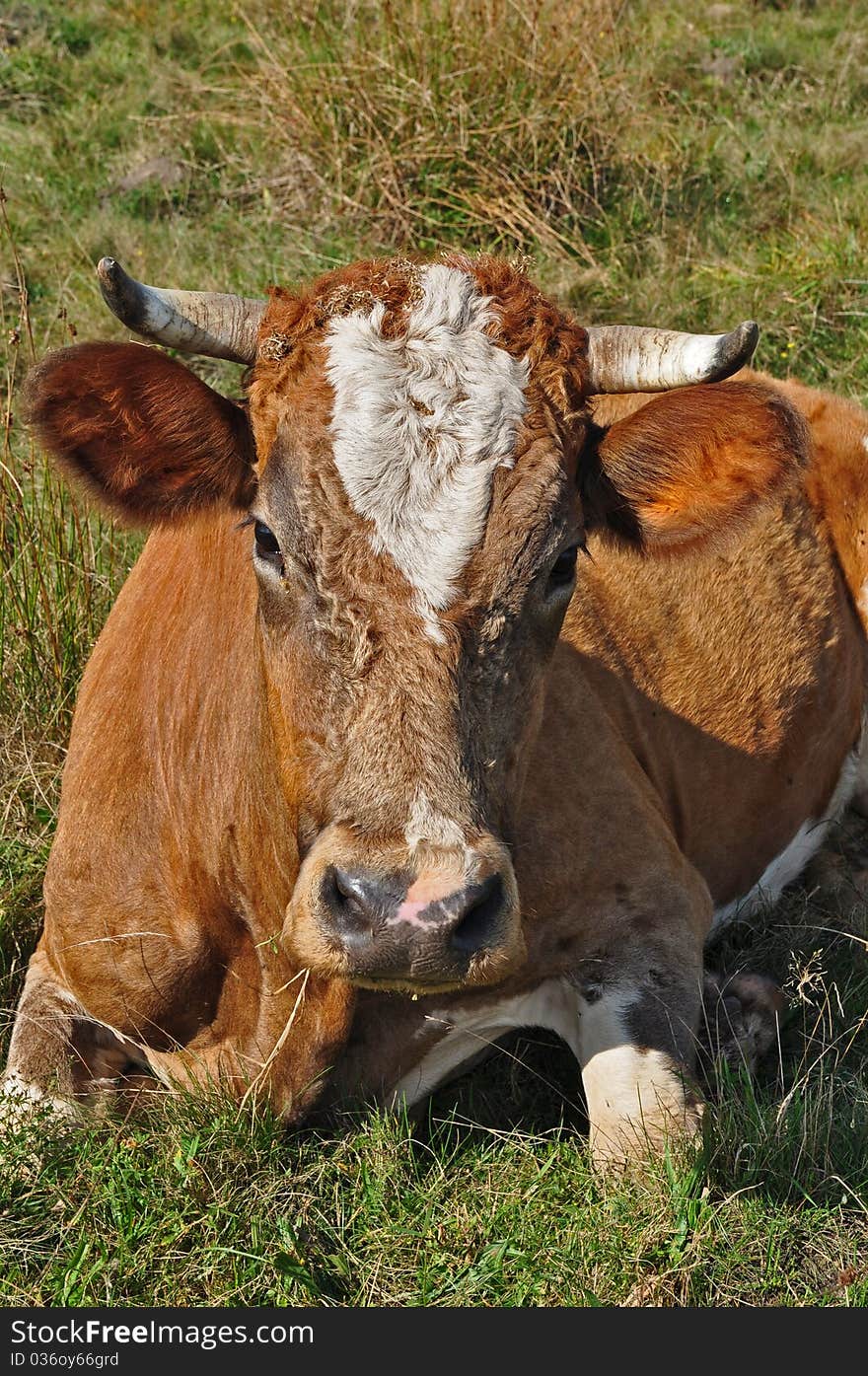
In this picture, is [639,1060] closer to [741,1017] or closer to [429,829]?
[741,1017]

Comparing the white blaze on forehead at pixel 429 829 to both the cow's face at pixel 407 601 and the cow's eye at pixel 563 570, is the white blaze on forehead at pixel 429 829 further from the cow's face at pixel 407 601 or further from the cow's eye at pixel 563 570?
the cow's eye at pixel 563 570

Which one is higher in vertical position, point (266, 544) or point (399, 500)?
point (399, 500)

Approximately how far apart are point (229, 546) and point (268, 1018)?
1286 mm

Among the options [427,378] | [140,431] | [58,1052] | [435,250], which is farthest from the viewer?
[435,250]

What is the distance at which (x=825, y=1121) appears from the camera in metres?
4.14

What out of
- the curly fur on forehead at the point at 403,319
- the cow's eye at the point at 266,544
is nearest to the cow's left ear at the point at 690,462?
the curly fur on forehead at the point at 403,319

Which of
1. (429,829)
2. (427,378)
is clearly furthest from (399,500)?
(429,829)

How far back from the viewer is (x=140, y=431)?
374 cm

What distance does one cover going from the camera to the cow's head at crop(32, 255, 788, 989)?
3.15 meters

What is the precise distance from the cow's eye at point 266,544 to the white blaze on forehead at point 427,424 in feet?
0.88

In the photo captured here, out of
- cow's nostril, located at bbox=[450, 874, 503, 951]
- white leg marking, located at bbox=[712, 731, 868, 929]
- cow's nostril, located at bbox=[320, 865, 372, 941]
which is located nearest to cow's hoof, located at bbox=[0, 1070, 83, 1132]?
cow's nostril, located at bbox=[320, 865, 372, 941]

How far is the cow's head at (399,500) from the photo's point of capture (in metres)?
3.15

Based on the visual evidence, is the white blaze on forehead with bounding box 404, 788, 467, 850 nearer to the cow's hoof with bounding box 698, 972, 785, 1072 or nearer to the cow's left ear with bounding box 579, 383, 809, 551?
the cow's left ear with bounding box 579, 383, 809, 551

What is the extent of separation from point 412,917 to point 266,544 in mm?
988
